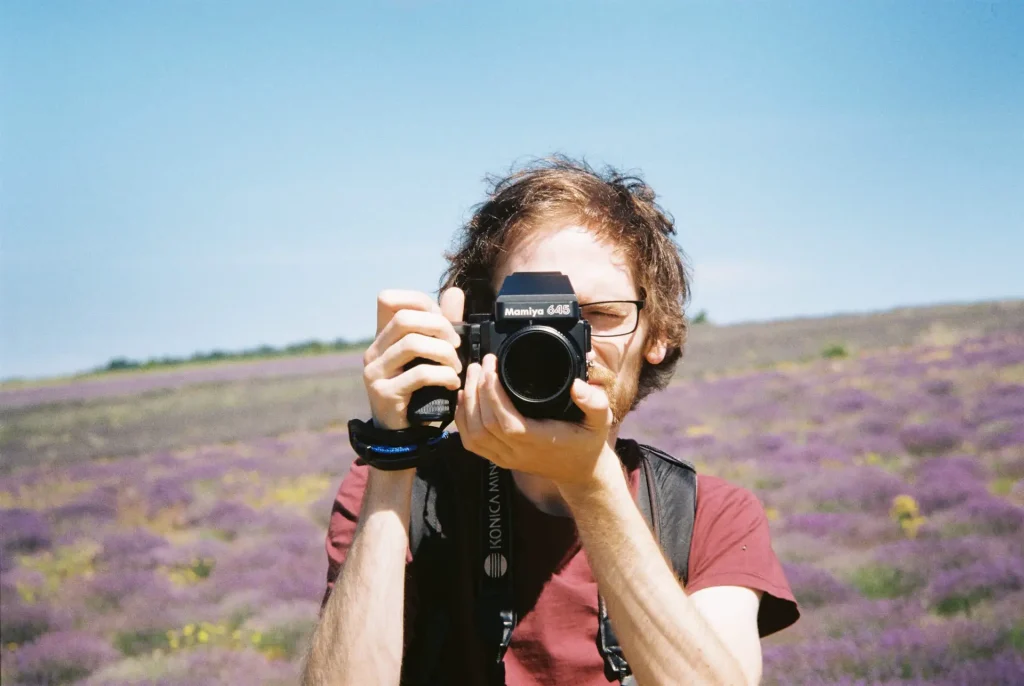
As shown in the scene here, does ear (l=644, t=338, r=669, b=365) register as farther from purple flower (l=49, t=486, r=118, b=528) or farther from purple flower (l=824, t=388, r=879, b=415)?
purple flower (l=824, t=388, r=879, b=415)

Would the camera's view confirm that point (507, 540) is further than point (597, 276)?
No

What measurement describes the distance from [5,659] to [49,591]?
996 millimetres

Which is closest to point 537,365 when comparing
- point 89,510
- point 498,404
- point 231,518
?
point 498,404

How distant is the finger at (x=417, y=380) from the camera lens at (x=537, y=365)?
0.46ft

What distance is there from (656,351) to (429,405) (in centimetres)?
83

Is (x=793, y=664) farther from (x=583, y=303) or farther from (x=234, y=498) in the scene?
(x=234, y=498)

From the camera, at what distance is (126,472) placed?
9859mm

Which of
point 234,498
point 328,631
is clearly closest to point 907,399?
point 234,498

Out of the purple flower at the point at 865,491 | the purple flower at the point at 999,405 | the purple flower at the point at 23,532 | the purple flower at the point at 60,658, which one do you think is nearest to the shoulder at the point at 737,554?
the purple flower at the point at 60,658

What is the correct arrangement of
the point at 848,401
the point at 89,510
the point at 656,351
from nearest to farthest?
the point at 656,351 < the point at 89,510 < the point at 848,401

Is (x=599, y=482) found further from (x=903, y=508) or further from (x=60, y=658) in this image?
(x=903, y=508)

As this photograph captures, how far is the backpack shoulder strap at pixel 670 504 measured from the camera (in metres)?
1.70

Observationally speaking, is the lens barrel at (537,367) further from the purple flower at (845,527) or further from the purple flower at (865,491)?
the purple flower at (865,491)

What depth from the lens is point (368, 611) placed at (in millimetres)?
1461
